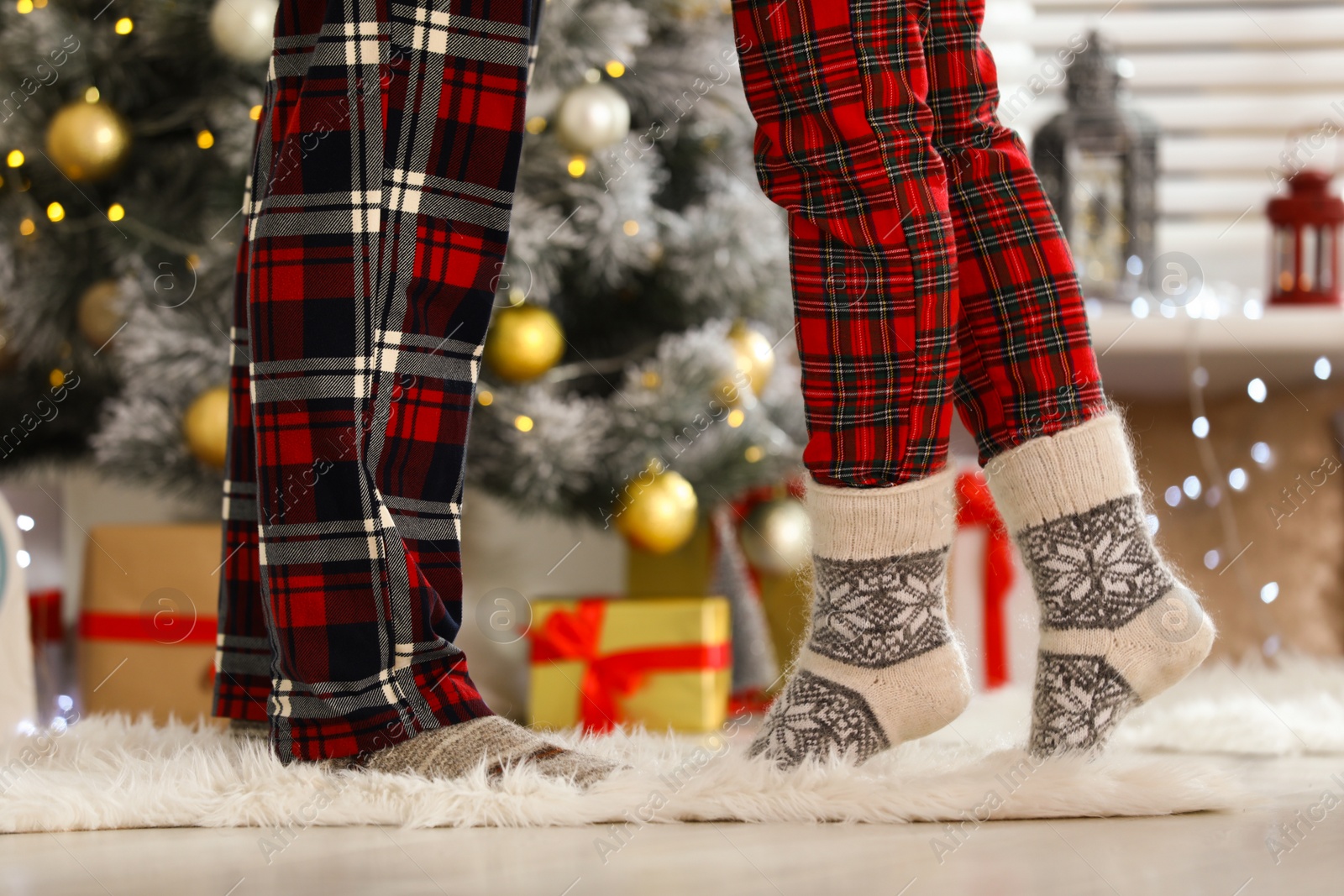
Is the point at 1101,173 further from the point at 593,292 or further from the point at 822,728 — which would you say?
the point at 822,728

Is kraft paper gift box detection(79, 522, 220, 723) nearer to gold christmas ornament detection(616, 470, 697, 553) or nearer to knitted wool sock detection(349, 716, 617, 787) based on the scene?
gold christmas ornament detection(616, 470, 697, 553)

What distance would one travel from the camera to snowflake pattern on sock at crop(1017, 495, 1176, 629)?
688mm

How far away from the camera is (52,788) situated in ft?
2.27

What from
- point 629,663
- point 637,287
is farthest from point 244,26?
point 629,663

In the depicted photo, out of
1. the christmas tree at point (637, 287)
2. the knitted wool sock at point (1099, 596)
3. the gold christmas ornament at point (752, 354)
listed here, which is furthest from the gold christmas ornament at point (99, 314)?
the knitted wool sock at point (1099, 596)

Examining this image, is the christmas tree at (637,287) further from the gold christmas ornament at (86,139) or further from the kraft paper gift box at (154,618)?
the gold christmas ornament at (86,139)

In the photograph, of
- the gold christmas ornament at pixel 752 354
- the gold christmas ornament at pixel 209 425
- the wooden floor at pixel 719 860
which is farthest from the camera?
the gold christmas ornament at pixel 752 354

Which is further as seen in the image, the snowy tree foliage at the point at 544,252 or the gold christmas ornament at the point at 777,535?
the gold christmas ornament at the point at 777,535

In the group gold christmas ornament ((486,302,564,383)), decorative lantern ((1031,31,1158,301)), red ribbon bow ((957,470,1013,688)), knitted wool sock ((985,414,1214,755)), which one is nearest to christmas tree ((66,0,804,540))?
gold christmas ornament ((486,302,564,383))

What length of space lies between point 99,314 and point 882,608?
1010 millimetres

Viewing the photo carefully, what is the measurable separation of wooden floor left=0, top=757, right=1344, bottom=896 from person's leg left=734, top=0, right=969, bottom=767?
9 centimetres

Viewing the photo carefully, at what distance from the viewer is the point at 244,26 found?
1198mm

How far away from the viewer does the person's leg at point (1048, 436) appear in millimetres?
689

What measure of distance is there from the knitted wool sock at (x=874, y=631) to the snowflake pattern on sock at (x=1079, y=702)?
0.17ft
